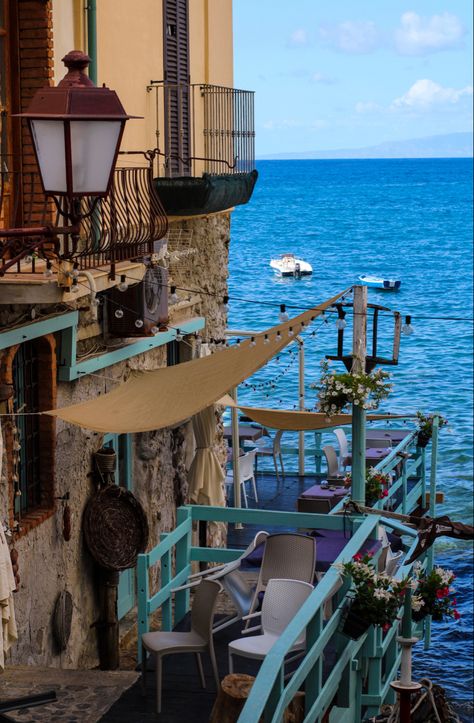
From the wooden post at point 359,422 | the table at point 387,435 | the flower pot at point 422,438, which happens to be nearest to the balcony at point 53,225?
the wooden post at point 359,422

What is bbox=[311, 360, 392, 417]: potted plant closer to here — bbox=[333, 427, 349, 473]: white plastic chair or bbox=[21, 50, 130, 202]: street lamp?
bbox=[21, 50, 130, 202]: street lamp

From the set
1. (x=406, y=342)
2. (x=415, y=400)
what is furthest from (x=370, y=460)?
(x=406, y=342)

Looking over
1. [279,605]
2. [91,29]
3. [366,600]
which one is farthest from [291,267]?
[366,600]

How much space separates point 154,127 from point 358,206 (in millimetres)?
102409

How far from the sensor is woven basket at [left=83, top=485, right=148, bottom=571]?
43.6ft

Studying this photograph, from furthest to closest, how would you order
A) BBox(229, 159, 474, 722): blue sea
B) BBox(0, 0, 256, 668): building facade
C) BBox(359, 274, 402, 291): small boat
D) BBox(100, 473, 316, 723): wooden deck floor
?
BBox(359, 274, 402, 291): small boat → BBox(229, 159, 474, 722): blue sea → BBox(0, 0, 256, 668): building facade → BBox(100, 473, 316, 723): wooden deck floor

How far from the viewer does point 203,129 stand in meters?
16.2

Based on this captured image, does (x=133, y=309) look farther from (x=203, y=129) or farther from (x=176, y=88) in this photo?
(x=203, y=129)

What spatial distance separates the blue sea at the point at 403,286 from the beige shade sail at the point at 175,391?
38.3 inches

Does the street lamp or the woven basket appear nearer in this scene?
the street lamp

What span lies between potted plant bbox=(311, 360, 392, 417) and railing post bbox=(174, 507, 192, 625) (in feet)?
5.13

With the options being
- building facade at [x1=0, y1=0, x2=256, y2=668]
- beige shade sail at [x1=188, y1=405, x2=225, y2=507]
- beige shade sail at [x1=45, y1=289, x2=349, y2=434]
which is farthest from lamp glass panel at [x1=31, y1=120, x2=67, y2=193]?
beige shade sail at [x1=188, y1=405, x2=225, y2=507]

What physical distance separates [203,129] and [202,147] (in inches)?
8.8

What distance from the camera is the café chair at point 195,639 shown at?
9.36 m
